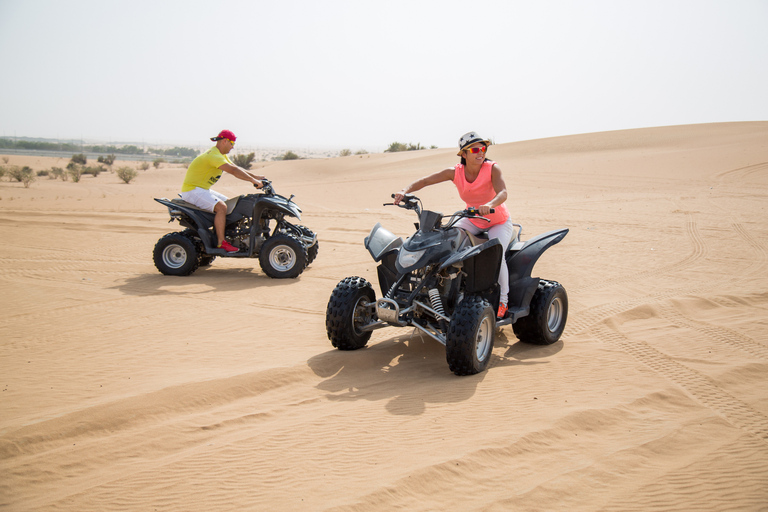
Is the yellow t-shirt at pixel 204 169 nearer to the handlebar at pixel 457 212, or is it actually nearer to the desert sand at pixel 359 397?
the desert sand at pixel 359 397

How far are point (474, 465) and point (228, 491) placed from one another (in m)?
1.54

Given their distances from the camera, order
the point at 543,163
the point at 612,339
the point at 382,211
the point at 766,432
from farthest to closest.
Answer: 1. the point at 543,163
2. the point at 382,211
3. the point at 612,339
4. the point at 766,432

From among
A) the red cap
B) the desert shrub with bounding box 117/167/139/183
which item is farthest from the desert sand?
the desert shrub with bounding box 117/167/139/183

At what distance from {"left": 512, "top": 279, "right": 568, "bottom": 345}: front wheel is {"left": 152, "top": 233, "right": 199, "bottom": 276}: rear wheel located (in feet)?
19.1

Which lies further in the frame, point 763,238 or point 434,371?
point 763,238

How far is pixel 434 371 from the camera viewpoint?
5.58m

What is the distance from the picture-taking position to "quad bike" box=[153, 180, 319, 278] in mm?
9797

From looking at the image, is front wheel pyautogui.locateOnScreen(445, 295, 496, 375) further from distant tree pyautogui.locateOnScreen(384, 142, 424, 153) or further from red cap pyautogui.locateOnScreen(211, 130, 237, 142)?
distant tree pyautogui.locateOnScreen(384, 142, 424, 153)

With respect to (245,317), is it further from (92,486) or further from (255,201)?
(92,486)

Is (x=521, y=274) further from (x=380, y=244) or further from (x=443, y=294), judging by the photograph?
(x=380, y=244)

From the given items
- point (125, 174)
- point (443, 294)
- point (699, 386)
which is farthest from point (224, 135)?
point (125, 174)

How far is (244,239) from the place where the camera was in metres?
10.2

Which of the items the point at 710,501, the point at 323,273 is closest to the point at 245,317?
the point at 323,273

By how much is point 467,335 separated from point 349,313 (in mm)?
1233
